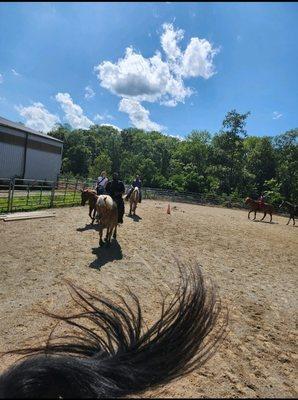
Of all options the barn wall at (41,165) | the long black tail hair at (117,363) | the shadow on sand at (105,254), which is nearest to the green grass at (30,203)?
the shadow on sand at (105,254)

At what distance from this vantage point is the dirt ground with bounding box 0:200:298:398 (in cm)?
374

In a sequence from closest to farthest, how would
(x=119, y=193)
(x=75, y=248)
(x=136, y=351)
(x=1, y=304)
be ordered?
(x=136, y=351) → (x=1, y=304) → (x=75, y=248) → (x=119, y=193)

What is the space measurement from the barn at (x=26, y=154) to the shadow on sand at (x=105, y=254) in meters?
20.2

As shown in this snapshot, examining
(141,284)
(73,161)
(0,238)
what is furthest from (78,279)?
(73,161)

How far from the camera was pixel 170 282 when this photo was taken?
6.75 m

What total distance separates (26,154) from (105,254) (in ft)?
75.7

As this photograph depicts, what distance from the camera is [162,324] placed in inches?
100

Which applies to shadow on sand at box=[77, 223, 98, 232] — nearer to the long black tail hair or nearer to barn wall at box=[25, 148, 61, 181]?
the long black tail hair

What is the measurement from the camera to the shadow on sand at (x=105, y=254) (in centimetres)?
757

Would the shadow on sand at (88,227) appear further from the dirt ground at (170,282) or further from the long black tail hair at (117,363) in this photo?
the long black tail hair at (117,363)

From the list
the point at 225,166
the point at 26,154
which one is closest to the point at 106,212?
the point at 26,154

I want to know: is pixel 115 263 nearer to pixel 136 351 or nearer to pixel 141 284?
pixel 141 284

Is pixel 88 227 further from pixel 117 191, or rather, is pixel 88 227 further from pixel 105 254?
pixel 105 254

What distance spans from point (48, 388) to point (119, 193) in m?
8.38
